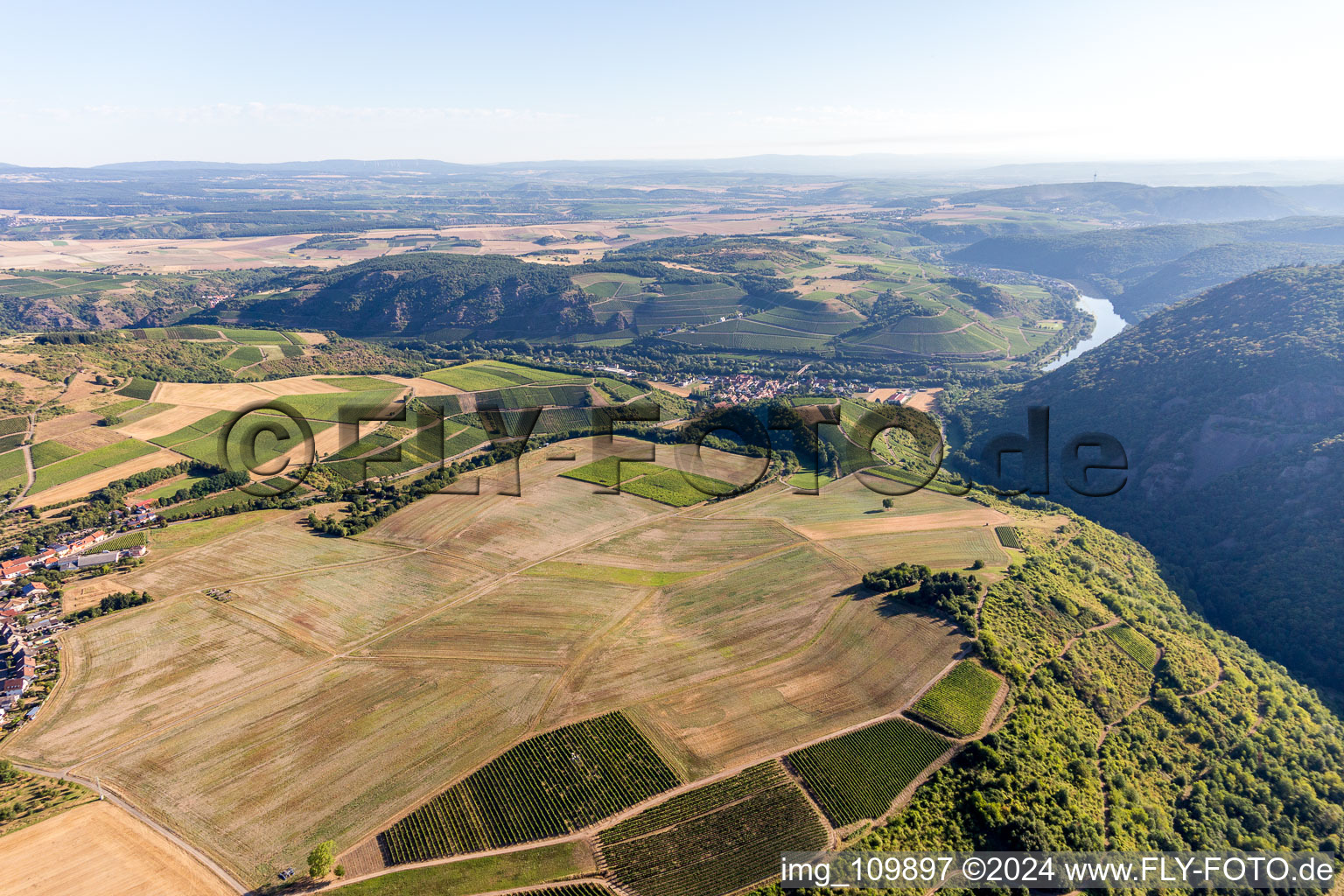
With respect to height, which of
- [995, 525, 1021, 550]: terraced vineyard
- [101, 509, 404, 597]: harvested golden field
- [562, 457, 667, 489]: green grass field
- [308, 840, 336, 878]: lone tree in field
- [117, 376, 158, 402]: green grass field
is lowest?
[308, 840, 336, 878]: lone tree in field

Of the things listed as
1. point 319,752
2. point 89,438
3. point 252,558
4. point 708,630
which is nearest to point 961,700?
point 708,630

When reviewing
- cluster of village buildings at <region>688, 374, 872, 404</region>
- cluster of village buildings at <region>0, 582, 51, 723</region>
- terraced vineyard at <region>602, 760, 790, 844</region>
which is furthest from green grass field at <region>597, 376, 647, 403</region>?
terraced vineyard at <region>602, 760, 790, 844</region>

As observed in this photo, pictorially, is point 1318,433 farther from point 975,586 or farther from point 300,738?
point 300,738

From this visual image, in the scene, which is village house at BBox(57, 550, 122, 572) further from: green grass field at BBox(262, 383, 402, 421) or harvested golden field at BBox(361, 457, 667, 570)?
green grass field at BBox(262, 383, 402, 421)

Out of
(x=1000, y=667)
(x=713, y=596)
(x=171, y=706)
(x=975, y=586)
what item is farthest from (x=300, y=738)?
(x=975, y=586)

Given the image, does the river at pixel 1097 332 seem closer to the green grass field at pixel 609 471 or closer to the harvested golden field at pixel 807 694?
the green grass field at pixel 609 471

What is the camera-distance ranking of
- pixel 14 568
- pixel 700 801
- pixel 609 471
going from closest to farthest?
pixel 700 801 < pixel 14 568 < pixel 609 471

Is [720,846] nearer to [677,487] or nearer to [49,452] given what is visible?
[677,487]

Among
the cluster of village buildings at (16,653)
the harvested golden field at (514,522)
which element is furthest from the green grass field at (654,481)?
the cluster of village buildings at (16,653)
